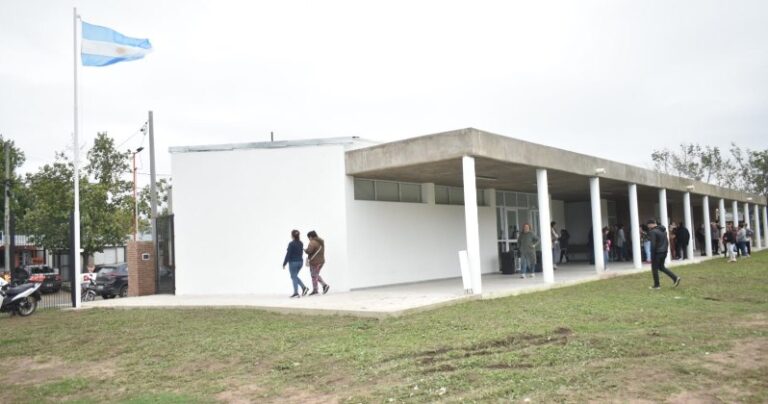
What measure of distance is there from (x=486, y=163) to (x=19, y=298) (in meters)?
11.0

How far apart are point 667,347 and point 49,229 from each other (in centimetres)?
3034

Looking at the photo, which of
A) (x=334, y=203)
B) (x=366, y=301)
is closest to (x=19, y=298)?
(x=334, y=203)

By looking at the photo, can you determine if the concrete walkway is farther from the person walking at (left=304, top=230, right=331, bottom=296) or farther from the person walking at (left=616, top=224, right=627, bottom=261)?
the person walking at (left=616, top=224, right=627, bottom=261)

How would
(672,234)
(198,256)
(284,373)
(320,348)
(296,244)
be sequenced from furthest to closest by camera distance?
1. (672,234)
2. (198,256)
3. (296,244)
4. (320,348)
5. (284,373)

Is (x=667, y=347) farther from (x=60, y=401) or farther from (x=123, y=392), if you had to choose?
(x=60, y=401)

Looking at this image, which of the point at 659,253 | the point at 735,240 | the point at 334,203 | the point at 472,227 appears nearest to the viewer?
the point at 472,227

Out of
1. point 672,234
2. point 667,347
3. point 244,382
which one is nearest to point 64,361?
point 244,382

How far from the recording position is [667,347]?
676 centimetres

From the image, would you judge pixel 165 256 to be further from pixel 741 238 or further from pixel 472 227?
pixel 741 238

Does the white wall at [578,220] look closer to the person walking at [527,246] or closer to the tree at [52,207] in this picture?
the person walking at [527,246]

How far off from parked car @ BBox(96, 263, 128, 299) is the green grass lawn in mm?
8721

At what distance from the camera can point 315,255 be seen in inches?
554

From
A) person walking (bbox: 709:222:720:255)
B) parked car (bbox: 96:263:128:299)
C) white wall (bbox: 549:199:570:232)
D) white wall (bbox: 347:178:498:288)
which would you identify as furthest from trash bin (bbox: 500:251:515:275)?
parked car (bbox: 96:263:128:299)

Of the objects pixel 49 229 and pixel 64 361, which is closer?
pixel 64 361
